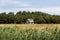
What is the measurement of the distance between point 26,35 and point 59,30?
1707mm

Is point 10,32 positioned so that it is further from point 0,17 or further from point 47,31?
point 0,17

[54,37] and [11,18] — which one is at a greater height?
[54,37]

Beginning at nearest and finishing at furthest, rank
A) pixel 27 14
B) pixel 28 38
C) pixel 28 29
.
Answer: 1. pixel 28 38
2. pixel 28 29
3. pixel 27 14

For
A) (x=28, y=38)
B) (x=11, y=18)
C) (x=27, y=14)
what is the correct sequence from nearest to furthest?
1. (x=28, y=38)
2. (x=11, y=18)
3. (x=27, y=14)

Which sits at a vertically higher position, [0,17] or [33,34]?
[33,34]

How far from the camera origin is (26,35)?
12469mm

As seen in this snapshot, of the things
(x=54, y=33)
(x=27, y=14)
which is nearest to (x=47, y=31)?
(x=54, y=33)

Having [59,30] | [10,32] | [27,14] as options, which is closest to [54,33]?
[59,30]

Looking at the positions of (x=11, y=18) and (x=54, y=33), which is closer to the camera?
(x=54, y=33)

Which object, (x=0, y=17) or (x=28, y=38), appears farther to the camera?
(x=0, y=17)

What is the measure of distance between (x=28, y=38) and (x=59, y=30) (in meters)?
1.65

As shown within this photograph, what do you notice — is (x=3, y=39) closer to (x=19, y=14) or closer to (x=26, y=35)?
(x=26, y=35)

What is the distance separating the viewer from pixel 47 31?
42.4 ft

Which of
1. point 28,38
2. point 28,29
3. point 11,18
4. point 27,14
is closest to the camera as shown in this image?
point 28,38
